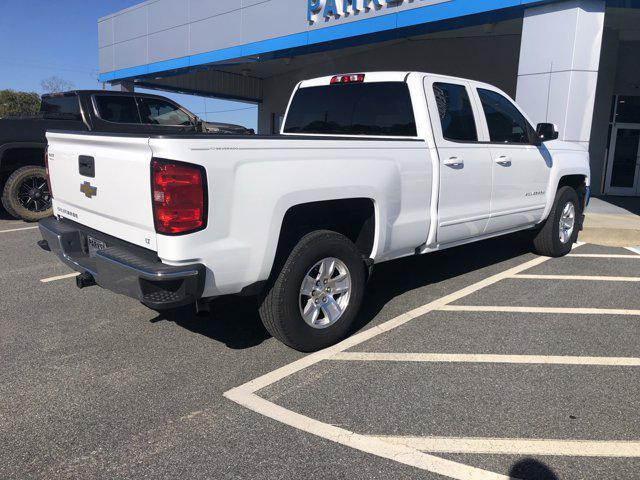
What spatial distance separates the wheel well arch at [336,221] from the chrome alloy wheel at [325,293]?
0.92 feet

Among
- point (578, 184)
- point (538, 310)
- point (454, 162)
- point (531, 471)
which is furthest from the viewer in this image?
point (578, 184)

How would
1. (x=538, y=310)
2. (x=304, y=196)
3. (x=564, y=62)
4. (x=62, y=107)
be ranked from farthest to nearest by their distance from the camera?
1. (x=564, y=62)
2. (x=62, y=107)
3. (x=538, y=310)
4. (x=304, y=196)

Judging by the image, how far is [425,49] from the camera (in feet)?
56.8

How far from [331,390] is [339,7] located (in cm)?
1167

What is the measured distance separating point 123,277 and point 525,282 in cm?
426

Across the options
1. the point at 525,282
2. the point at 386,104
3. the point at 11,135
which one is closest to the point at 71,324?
the point at 386,104

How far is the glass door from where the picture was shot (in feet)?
48.8

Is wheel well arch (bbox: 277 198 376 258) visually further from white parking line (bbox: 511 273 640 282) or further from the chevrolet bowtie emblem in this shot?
white parking line (bbox: 511 273 640 282)

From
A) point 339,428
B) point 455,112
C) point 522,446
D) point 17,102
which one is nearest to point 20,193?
point 455,112

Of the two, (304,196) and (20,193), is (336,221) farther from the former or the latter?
(20,193)

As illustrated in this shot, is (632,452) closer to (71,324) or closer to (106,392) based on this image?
(106,392)

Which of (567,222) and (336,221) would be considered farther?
(567,222)

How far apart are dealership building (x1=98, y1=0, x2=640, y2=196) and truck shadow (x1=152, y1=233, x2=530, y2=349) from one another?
343 centimetres

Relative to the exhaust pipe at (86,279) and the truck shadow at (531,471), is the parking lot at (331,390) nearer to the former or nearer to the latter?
the truck shadow at (531,471)
